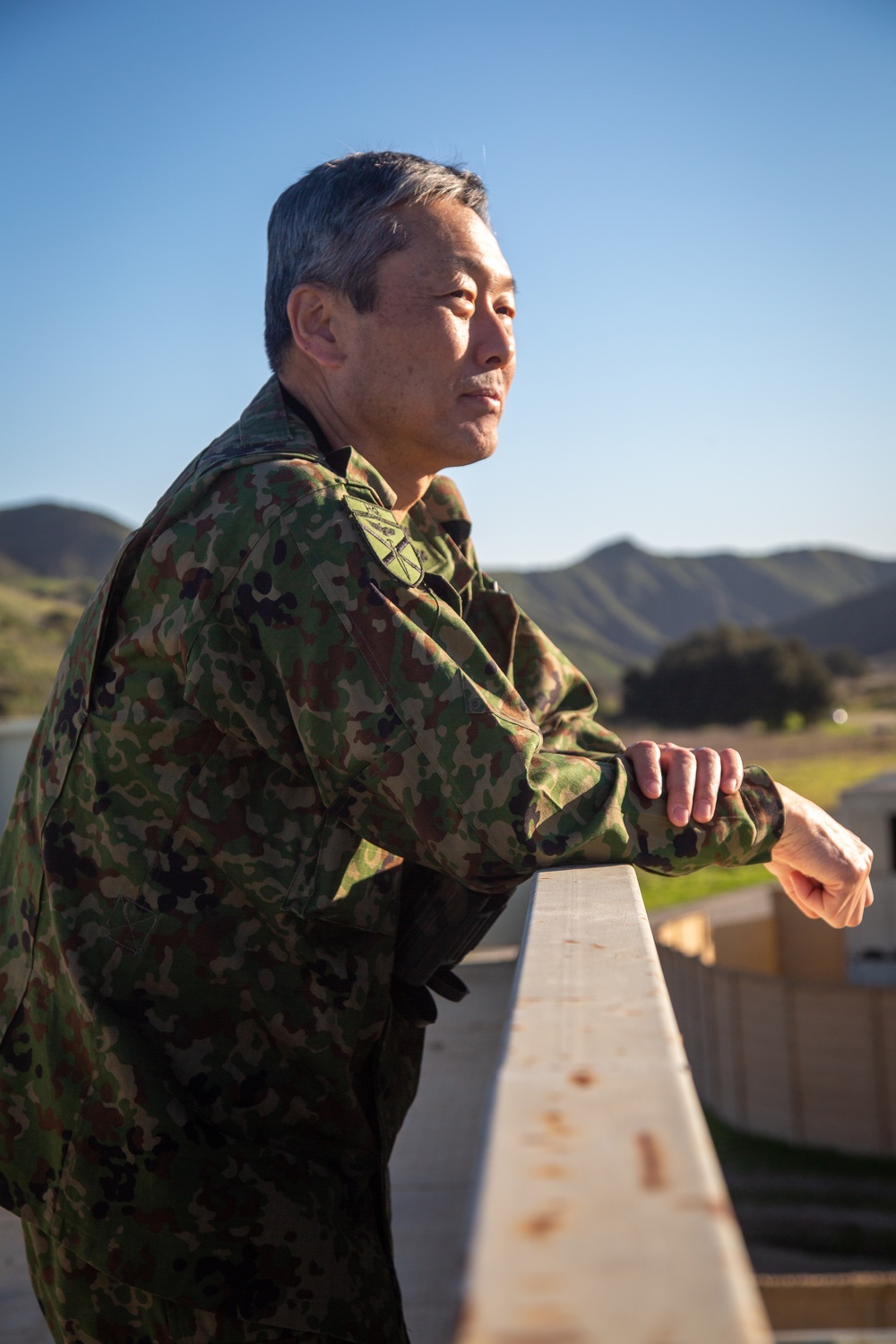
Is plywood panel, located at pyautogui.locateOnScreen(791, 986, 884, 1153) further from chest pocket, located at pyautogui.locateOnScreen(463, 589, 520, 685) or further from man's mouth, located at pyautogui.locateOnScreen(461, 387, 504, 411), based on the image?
man's mouth, located at pyautogui.locateOnScreen(461, 387, 504, 411)

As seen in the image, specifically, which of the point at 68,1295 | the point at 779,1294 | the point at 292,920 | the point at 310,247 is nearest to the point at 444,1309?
the point at 68,1295

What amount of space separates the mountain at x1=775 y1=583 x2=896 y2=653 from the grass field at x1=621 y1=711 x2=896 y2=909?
1617 inches

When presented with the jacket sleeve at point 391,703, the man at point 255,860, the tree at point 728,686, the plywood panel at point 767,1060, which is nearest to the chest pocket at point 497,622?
the man at point 255,860

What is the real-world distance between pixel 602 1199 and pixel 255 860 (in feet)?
3.37

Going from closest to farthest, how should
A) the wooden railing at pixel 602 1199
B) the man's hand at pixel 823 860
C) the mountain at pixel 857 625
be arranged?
1. the wooden railing at pixel 602 1199
2. the man's hand at pixel 823 860
3. the mountain at pixel 857 625

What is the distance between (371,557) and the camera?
5.34 ft

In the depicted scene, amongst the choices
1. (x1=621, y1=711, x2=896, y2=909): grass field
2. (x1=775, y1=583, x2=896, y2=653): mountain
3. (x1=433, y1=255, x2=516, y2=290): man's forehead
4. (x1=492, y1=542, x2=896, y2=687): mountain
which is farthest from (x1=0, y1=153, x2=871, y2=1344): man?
(x1=492, y1=542, x2=896, y2=687): mountain

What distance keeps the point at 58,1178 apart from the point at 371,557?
3.30 feet

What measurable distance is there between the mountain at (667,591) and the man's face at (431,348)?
136941mm

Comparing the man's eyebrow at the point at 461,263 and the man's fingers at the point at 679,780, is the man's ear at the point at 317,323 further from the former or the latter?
the man's fingers at the point at 679,780

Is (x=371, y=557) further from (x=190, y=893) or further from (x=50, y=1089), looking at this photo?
(x=50, y=1089)

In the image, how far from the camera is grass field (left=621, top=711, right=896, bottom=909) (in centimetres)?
3776

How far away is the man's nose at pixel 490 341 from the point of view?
2094 millimetres

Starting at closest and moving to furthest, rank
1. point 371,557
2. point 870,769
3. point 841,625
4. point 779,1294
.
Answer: point 371,557
point 779,1294
point 870,769
point 841,625
